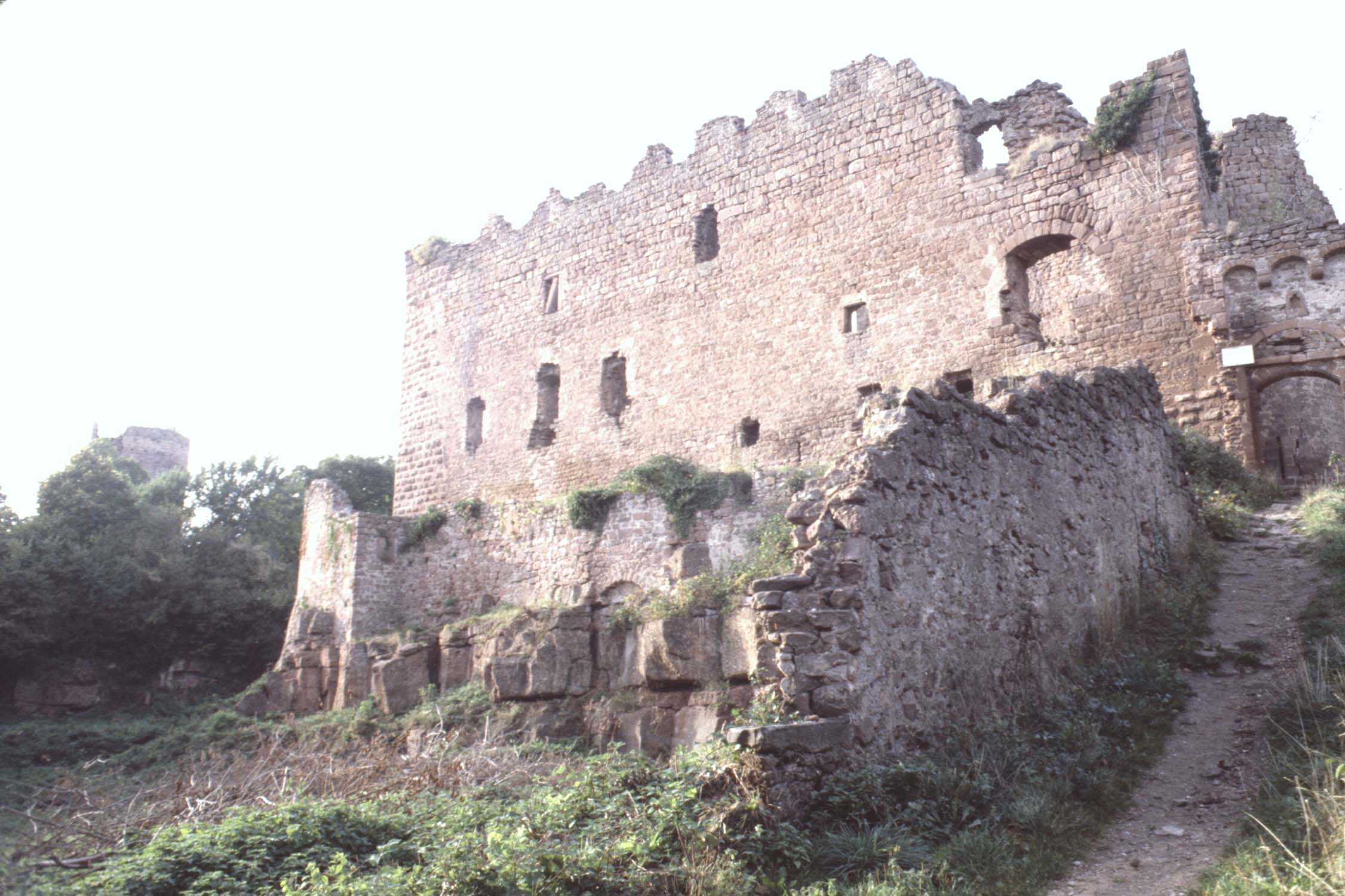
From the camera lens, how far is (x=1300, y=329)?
1440 centimetres

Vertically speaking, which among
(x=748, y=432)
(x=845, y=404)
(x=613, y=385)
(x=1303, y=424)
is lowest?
(x=1303, y=424)

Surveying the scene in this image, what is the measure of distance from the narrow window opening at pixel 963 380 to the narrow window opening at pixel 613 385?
7250 mm

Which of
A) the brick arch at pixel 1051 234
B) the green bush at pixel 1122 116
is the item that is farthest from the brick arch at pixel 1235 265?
the green bush at pixel 1122 116

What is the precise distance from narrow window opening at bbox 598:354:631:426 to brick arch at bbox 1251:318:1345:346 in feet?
38.7

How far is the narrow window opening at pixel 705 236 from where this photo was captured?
855 inches

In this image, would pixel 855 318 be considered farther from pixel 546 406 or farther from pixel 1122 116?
pixel 546 406

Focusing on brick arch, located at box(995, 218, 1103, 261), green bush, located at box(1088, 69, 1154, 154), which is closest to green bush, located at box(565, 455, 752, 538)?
brick arch, located at box(995, 218, 1103, 261)

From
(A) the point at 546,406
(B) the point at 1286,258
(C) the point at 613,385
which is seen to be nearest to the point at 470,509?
(C) the point at 613,385

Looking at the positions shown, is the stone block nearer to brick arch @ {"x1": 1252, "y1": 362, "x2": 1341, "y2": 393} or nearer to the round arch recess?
brick arch @ {"x1": 1252, "y1": 362, "x2": 1341, "y2": 393}

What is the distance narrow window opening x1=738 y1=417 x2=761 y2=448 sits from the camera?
2030 cm

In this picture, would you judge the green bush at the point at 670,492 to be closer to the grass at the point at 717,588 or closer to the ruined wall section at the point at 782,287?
the grass at the point at 717,588

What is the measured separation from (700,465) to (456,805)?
1330cm

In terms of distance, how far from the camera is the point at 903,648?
6.99 m

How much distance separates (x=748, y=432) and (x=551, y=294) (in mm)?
6361
